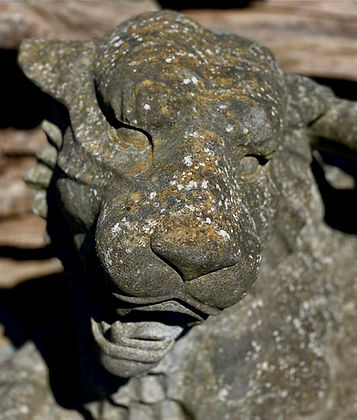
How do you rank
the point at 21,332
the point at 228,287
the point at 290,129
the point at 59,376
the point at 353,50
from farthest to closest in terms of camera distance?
the point at 21,332 → the point at 353,50 → the point at 59,376 → the point at 290,129 → the point at 228,287

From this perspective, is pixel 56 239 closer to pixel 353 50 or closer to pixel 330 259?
pixel 330 259

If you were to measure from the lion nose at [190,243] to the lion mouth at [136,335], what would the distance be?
0.34 ft

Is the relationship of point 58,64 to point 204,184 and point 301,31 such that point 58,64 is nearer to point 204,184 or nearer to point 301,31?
point 204,184

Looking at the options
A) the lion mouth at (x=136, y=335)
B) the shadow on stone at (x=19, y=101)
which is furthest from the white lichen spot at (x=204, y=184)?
the shadow on stone at (x=19, y=101)

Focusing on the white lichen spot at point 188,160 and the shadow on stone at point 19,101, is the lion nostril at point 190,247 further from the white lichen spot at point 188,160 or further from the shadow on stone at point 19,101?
the shadow on stone at point 19,101

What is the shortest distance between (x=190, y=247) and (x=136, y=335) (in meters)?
0.19

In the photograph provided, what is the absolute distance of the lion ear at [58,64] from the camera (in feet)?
3.14

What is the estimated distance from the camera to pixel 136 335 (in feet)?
3.05

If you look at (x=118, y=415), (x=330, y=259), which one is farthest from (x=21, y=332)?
(x=330, y=259)

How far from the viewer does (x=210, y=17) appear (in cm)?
171

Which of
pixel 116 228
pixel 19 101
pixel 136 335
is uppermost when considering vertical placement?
pixel 116 228

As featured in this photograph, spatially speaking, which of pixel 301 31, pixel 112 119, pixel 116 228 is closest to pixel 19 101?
pixel 301 31

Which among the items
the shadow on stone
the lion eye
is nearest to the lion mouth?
the lion eye

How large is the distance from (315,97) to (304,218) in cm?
19
